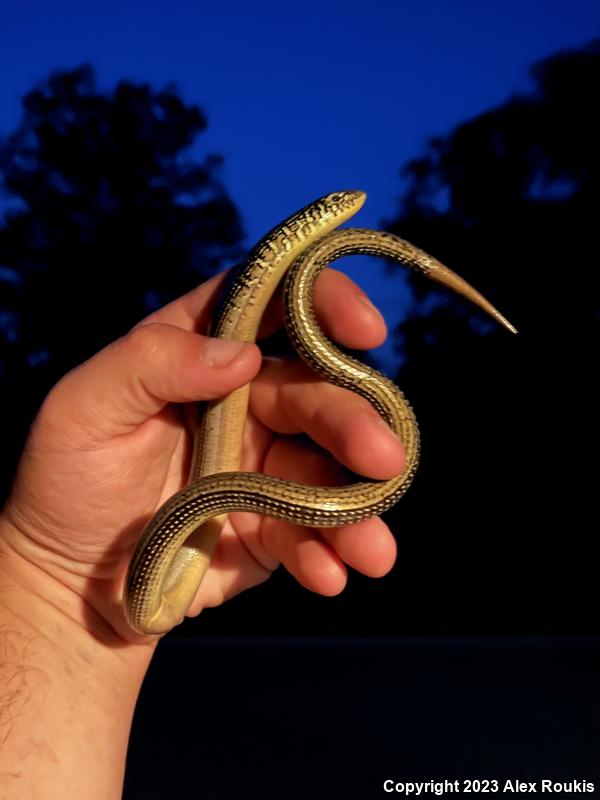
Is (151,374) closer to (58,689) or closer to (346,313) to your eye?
(346,313)

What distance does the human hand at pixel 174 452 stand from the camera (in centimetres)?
164

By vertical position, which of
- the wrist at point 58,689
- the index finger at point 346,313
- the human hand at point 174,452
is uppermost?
the index finger at point 346,313

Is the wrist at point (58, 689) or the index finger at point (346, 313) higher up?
the index finger at point (346, 313)

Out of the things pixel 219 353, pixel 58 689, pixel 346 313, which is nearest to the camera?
pixel 219 353

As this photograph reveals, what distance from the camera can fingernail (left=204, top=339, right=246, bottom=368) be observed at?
63.0 inches

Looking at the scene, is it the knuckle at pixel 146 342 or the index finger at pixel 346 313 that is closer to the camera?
the knuckle at pixel 146 342

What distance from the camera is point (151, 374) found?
1634mm

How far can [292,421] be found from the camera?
194 cm

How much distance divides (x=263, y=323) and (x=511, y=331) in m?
0.55

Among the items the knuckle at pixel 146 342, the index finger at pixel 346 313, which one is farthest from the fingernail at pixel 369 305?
the knuckle at pixel 146 342

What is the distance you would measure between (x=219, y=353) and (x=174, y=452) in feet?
1.70

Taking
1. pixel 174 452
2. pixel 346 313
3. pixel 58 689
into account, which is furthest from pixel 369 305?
pixel 58 689

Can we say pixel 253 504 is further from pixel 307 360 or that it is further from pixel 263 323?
pixel 263 323

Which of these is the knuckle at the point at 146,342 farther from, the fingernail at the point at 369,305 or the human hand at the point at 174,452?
the fingernail at the point at 369,305
